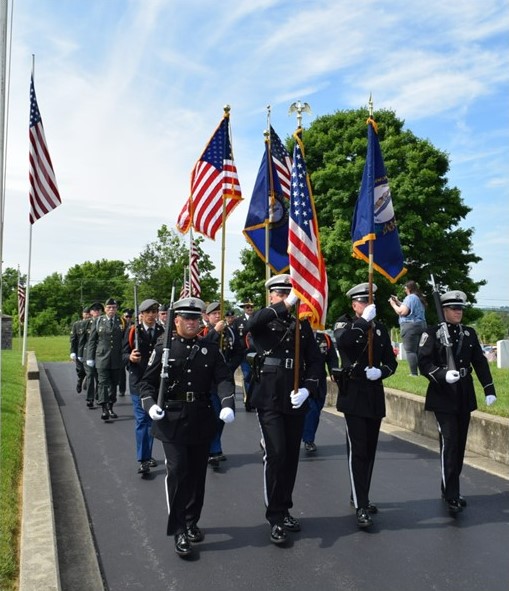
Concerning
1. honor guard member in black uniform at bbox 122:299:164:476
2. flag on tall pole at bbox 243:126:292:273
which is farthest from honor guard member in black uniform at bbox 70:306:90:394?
honor guard member in black uniform at bbox 122:299:164:476

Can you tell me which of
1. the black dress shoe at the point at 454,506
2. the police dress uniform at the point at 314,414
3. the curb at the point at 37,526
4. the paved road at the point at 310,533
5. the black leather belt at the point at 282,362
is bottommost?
the paved road at the point at 310,533

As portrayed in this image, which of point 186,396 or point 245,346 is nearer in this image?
point 186,396

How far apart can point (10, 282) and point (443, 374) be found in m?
103

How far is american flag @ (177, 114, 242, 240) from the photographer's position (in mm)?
10047

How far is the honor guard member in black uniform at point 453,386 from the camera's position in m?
5.79

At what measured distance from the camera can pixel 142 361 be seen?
25.3 ft

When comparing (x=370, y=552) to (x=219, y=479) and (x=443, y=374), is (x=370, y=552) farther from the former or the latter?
(x=219, y=479)

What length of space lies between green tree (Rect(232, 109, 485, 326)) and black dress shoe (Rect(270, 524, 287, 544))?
2253 centimetres

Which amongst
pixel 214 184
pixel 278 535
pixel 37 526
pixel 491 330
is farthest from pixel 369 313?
pixel 491 330

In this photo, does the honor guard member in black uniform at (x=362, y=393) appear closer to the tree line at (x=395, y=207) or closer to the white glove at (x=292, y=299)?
the white glove at (x=292, y=299)

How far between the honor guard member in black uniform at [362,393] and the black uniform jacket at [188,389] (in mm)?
1251

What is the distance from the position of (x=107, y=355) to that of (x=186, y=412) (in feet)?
21.4

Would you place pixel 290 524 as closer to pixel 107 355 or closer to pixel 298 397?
pixel 298 397

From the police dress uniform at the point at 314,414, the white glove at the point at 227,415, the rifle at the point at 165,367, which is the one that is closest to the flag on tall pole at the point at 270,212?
the police dress uniform at the point at 314,414
